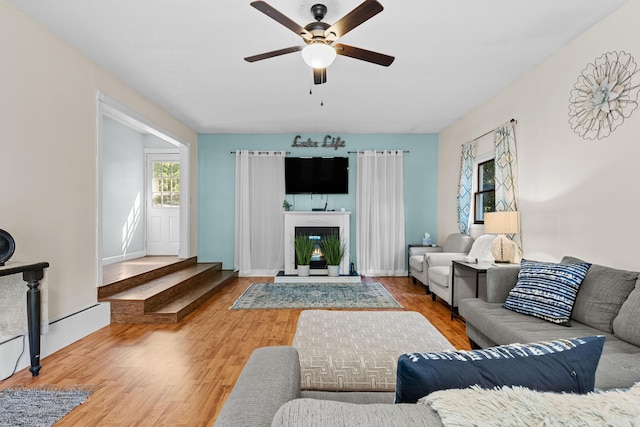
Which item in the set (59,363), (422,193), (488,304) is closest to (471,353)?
(488,304)

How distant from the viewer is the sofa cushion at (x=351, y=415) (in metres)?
0.54

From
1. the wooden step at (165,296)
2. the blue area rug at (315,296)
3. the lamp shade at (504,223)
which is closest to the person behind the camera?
the lamp shade at (504,223)

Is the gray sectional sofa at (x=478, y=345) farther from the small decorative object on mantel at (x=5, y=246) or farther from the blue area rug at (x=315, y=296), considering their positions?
the small decorative object on mantel at (x=5, y=246)

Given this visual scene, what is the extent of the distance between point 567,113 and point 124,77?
4.53 metres

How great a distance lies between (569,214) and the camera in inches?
119

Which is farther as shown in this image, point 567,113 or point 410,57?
point 410,57

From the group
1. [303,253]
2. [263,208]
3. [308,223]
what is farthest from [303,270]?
[263,208]

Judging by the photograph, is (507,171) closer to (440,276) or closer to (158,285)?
(440,276)

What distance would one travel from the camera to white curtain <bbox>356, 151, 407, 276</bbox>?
21.0 feet

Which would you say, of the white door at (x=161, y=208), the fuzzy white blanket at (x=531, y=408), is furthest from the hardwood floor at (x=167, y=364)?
the white door at (x=161, y=208)

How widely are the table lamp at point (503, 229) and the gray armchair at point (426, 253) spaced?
41.4 inches

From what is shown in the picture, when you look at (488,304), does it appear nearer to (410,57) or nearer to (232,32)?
(410,57)

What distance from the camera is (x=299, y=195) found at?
6527 mm

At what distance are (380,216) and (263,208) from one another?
2.19m
